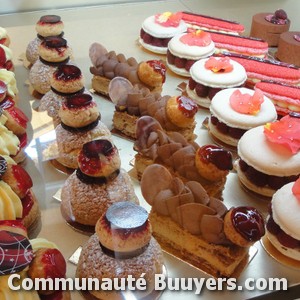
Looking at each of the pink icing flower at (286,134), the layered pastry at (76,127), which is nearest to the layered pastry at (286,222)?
the pink icing flower at (286,134)

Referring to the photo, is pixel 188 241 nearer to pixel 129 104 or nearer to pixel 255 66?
pixel 129 104

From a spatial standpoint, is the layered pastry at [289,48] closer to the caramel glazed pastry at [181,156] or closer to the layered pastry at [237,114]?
the layered pastry at [237,114]

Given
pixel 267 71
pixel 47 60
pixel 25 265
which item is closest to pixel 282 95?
pixel 267 71

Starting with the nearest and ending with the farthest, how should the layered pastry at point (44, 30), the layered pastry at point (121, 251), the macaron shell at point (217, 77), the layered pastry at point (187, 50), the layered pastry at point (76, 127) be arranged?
the layered pastry at point (121, 251)
the layered pastry at point (76, 127)
the macaron shell at point (217, 77)
the layered pastry at point (44, 30)
the layered pastry at point (187, 50)

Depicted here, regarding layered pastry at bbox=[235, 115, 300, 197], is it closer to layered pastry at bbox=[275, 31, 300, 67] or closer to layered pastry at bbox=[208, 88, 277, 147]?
layered pastry at bbox=[208, 88, 277, 147]

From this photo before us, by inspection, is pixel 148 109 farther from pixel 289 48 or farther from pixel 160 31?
pixel 289 48

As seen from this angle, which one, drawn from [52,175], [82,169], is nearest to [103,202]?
[82,169]
